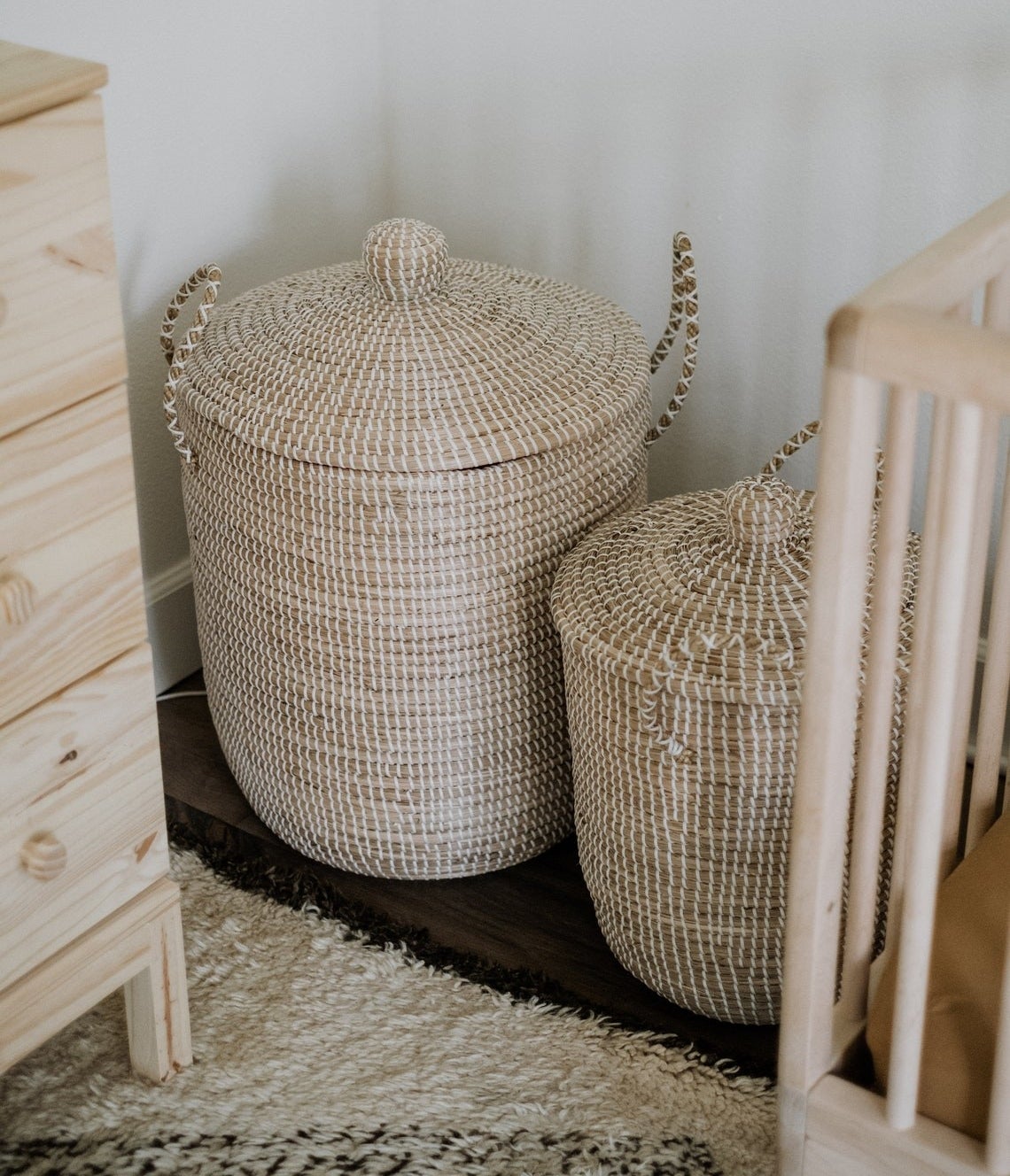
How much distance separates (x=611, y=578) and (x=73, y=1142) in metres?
0.69

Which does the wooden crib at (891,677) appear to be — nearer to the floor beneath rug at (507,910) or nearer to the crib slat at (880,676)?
the crib slat at (880,676)

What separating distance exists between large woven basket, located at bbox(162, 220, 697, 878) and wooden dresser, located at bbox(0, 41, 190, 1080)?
0.29 metres

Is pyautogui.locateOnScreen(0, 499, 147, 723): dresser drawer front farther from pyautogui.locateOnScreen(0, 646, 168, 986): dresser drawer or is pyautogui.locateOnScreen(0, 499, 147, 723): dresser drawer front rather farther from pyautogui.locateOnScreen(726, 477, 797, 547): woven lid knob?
pyautogui.locateOnScreen(726, 477, 797, 547): woven lid knob

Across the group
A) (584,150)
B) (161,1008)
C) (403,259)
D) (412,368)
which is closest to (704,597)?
(412,368)

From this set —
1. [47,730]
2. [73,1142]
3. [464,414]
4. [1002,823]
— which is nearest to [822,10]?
[464,414]

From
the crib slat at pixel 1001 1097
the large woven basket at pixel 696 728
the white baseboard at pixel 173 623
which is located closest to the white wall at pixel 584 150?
the white baseboard at pixel 173 623

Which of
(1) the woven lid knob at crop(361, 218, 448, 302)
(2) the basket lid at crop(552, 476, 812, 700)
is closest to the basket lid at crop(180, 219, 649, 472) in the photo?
(1) the woven lid knob at crop(361, 218, 448, 302)

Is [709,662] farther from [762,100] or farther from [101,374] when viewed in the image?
[762,100]

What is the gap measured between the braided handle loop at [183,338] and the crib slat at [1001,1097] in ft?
3.20

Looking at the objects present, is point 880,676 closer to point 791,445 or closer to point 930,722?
point 930,722

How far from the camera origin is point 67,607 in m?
1.07

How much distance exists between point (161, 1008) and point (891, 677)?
2.48ft

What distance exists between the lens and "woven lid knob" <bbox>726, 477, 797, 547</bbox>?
1296 millimetres

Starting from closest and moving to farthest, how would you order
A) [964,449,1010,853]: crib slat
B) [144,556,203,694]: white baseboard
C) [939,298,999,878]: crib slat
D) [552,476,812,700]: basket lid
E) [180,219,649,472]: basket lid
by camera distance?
[939,298,999,878]: crib slat < [964,449,1010,853]: crib slat < [552,476,812,700]: basket lid < [180,219,649,472]: basket lid < [144,556,203,694]: white baseboard
